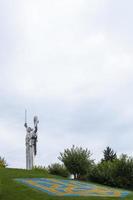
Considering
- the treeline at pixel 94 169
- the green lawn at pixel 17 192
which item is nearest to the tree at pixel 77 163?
the treeline at pixel 94 169

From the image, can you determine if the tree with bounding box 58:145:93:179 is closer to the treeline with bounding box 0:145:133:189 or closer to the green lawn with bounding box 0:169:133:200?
the treeline with bounding box 0:145:133:189

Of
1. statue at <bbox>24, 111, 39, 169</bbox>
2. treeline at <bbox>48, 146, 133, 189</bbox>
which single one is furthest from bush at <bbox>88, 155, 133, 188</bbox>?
statue at <bbox>24, 111, 39, 169</bbox>

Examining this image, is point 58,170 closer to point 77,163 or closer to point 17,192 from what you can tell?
point 77,163

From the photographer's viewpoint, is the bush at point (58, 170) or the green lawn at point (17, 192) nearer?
the green lawn at point (17, 192)

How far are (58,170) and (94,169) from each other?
189 inches

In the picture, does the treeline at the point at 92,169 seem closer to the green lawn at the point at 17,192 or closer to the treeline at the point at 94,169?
the treeline at the point at 94,169

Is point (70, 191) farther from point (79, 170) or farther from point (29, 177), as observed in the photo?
point (79, 170)

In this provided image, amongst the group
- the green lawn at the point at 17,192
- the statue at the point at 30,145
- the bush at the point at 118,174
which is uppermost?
the statue at the point at 30,145

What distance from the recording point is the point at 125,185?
53812 millimetres

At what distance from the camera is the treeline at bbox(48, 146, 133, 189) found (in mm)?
54188

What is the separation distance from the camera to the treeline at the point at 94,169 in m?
54.2

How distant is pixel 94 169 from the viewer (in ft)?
187

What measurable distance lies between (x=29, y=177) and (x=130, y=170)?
47.0ft

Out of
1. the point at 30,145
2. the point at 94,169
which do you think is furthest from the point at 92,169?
the point at 30,145
